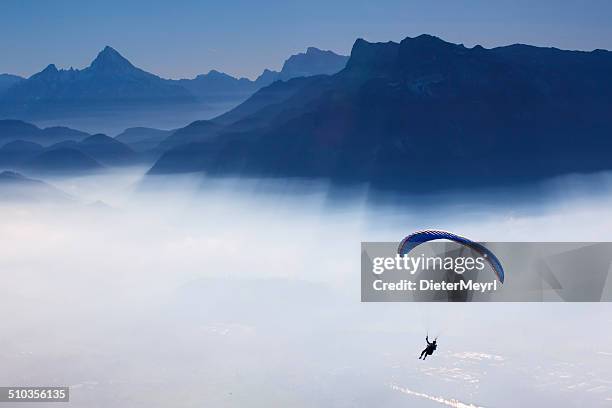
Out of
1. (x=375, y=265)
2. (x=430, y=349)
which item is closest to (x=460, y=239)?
(x=430, y=349)

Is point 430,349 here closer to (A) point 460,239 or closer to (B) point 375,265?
(A) point 460,239

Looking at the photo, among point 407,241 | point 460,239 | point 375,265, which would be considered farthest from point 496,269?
point 375,265

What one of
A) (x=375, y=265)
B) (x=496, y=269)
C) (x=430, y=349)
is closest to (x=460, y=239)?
(x=496, y=269)

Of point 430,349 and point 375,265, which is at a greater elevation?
point 375,265

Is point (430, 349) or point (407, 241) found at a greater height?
point (407, 241)

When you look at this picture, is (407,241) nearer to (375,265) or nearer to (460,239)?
(460,239)

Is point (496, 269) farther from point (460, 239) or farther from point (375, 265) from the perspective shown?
point (375, 265)

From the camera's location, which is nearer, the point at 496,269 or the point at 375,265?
the point at 496,269

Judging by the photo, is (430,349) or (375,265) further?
(375,265)
